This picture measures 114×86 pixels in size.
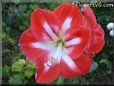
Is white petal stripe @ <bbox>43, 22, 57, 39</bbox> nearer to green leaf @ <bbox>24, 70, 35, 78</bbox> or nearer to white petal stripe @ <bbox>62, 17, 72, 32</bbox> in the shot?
white petal stripe @ <bbox>62, 17, 72, 32</bbox>

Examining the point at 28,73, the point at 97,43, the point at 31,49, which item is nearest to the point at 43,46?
the point at 31,49

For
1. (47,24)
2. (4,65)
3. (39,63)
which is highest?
(47,24)

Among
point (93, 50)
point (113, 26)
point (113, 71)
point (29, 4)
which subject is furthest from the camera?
point (29, 4)

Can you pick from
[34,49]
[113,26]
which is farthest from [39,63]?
[113,26]

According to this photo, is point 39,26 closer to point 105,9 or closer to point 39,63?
point 39,63

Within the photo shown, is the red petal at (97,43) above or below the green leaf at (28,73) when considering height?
above

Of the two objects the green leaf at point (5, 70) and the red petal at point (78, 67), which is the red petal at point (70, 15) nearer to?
the red petal at point (78, 67)

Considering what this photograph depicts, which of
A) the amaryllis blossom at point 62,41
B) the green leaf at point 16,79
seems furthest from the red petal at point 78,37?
the green leaf at point 16,79
